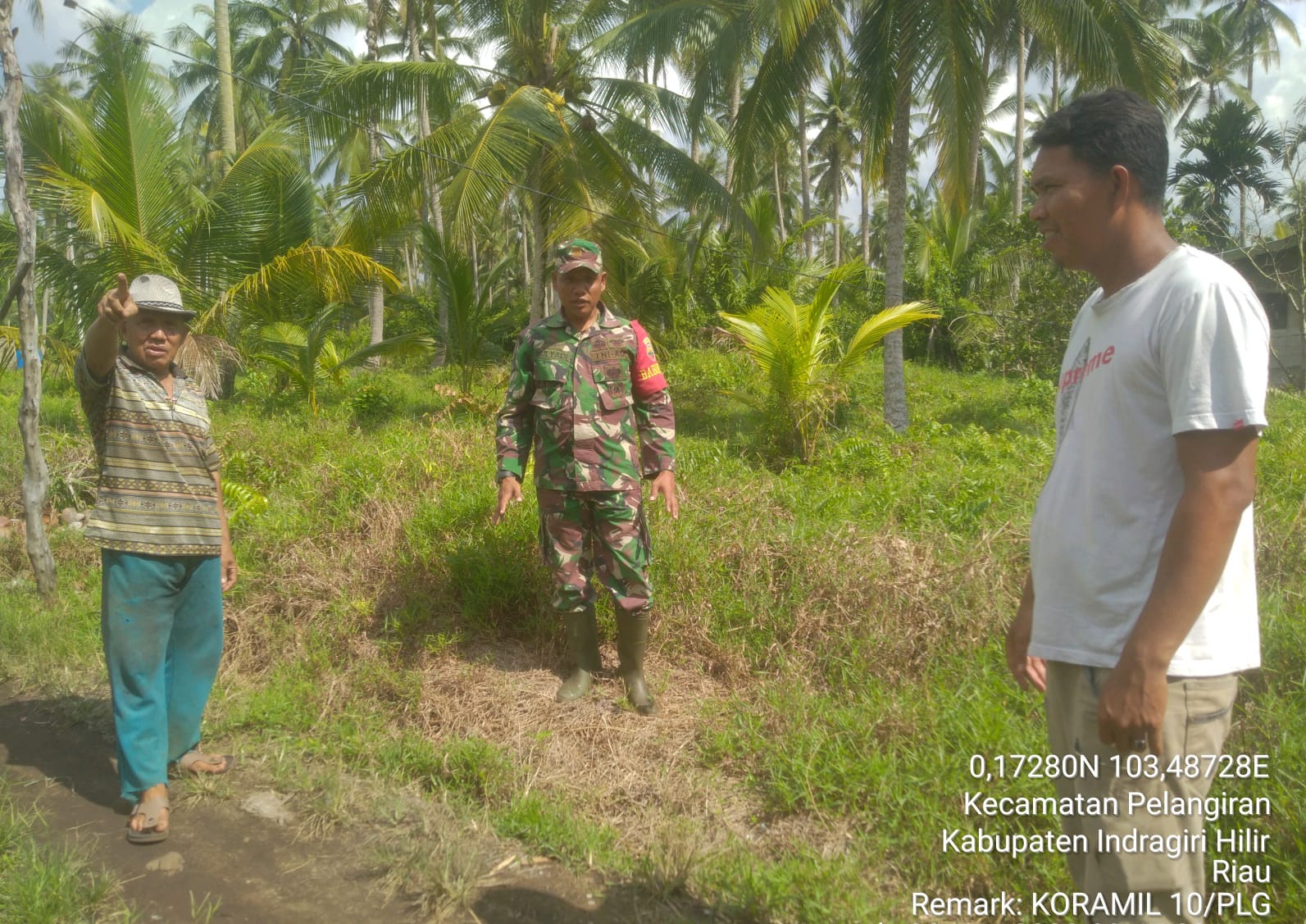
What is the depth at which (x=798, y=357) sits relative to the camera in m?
8.76

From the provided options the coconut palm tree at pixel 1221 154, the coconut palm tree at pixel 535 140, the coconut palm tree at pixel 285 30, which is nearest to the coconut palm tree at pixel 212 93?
the coconut palm tree at pixel 285 30

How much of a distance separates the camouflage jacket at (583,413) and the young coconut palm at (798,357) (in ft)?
Answer: 15.9

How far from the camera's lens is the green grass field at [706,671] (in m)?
2.86

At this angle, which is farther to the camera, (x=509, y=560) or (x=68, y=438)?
(x=68, y=438)

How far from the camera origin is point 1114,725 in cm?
→ 152

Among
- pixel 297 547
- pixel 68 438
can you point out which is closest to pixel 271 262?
pixel 68 438

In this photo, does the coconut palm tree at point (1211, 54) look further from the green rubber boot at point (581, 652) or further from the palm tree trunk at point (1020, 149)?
the green rubber boot at point (581, 652)

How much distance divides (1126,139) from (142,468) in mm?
3108

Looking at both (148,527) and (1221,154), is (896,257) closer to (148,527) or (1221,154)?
(148,527)

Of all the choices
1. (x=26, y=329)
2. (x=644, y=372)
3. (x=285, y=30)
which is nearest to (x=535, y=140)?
(x=26, y=329)

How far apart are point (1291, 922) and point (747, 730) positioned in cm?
174

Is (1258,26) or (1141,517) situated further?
(1258,26)

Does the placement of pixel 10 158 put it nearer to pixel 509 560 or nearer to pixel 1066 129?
pixel 509 560

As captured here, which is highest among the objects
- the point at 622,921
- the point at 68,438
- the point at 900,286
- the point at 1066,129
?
the point at 900,286
